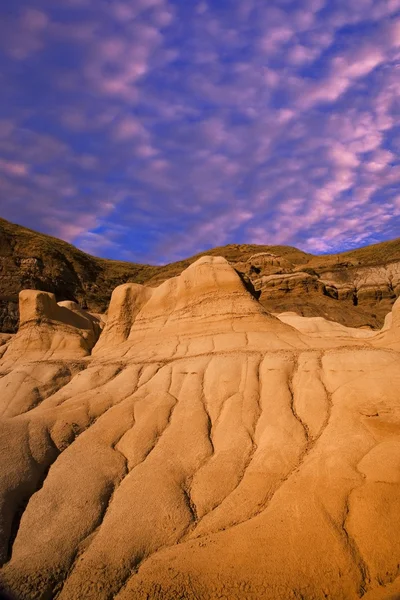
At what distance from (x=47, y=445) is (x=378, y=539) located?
253 inches

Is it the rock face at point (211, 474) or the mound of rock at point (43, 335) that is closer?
the rock face at point (211, 474)

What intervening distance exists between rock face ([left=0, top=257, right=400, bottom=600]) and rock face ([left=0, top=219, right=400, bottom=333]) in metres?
29.5

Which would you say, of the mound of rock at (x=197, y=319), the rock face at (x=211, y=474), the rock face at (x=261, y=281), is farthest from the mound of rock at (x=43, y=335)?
the rock face at (x=261, y=281)

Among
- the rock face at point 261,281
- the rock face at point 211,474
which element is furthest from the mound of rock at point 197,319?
the rock face at point 261,281

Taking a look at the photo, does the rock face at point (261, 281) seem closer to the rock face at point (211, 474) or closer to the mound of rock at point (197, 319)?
the mound of rock at point (197, 319)

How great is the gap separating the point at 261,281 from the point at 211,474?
1631 inches

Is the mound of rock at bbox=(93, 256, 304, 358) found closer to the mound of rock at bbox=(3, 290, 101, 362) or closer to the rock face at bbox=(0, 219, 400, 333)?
the mound of rock at bbox=(3, 290, 101, 362)

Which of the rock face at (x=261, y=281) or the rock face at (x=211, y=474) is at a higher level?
the rock face at (x=261, y=281)

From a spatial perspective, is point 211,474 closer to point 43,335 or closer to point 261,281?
point 43,335

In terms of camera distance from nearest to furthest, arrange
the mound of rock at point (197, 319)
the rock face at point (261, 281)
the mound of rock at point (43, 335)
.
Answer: the mound of rock at point (197, 319), the mound of rock at point (43, 335), the rock face at point (261, 281)

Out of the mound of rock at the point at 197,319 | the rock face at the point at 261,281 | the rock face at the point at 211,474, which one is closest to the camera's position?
the rock face at the point at 211,474

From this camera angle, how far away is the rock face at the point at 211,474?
5.19m

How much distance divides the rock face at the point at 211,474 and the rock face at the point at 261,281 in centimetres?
2951

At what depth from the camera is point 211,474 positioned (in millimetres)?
7324
